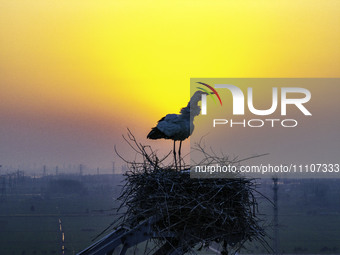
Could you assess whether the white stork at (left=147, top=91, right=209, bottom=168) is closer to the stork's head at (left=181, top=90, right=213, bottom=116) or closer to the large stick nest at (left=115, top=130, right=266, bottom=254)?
the stork's head at (left=181, top=90, right=213, bottom=116)

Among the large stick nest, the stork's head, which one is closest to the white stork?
the stork's head

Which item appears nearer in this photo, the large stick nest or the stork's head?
the large stick nest

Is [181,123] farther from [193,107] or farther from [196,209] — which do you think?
[196,209]

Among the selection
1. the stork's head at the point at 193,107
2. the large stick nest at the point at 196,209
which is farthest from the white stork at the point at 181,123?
the large stick nest at the point at 196,209

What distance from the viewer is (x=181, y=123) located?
7352 mm

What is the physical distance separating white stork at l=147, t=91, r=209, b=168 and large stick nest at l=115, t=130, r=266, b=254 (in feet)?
2.59

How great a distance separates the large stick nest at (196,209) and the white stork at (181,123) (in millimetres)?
789

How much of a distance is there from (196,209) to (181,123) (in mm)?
1537

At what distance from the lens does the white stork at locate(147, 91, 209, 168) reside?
7359mm

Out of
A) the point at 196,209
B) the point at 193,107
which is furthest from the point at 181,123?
the point at 196,209

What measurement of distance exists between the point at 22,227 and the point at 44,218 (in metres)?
2.85

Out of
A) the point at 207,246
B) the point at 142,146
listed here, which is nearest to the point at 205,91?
the point at 142,146

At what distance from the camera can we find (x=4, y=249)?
136ft

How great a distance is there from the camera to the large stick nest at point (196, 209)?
A: 6176 mm
